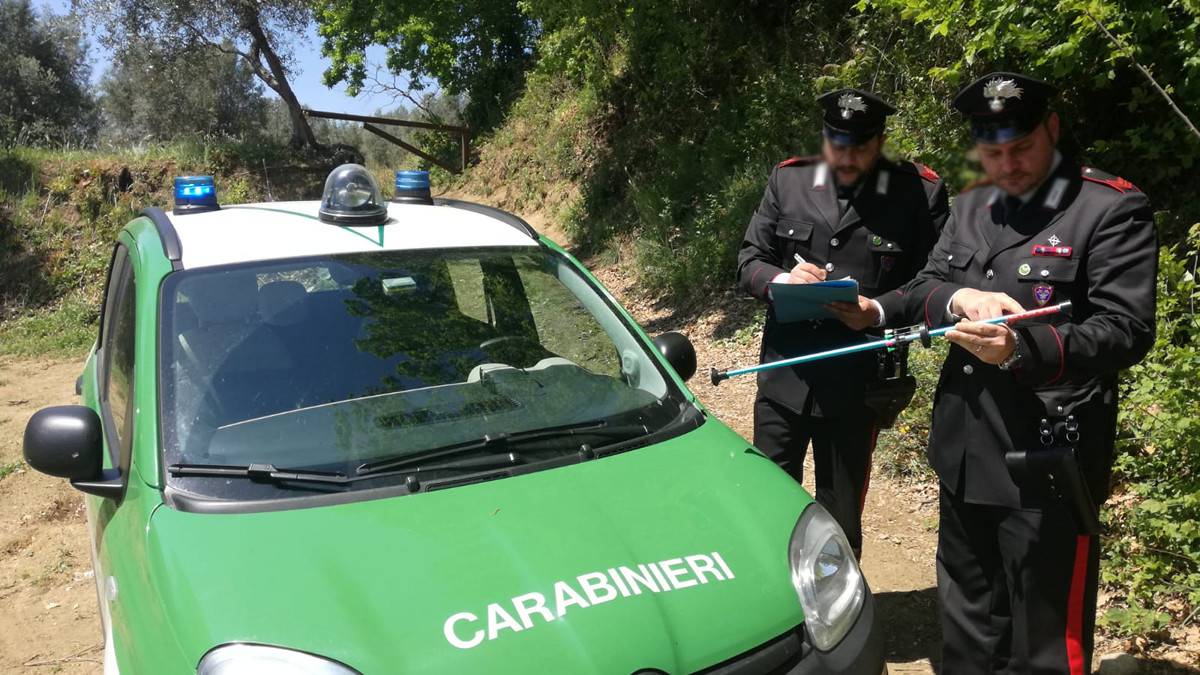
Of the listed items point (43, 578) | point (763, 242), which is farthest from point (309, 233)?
point (43, 578)

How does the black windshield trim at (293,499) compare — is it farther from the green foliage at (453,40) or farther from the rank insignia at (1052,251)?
the green foliage at (453,40)

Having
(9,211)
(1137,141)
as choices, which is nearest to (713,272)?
(1137,141)

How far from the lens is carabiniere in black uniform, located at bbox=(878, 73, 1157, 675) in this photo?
2416 mm

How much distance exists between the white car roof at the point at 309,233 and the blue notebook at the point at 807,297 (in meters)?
0.94

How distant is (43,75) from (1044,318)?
28.8 meters

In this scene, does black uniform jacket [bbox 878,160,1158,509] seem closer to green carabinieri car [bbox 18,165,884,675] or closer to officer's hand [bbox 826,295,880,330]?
officer's hand [bbox 826,295,880,330]

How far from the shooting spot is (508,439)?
2652 millimetres

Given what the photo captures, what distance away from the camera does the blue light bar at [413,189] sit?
13.4 feet

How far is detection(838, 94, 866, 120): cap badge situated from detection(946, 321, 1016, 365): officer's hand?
102 centimetres

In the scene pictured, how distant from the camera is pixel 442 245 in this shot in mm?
3334

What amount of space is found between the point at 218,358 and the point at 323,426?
0.41 m

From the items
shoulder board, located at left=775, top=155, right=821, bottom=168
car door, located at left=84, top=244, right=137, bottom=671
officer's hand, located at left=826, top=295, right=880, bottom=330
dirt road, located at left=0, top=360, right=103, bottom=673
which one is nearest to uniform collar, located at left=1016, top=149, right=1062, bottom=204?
officer's hand, located at left=826, top=295, right=880, bottom=330

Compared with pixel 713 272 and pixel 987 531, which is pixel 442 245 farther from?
pixel 713 272

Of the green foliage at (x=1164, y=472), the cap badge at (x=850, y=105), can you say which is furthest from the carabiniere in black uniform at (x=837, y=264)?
the green foliage at (x=1164, y=472)
